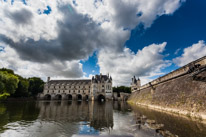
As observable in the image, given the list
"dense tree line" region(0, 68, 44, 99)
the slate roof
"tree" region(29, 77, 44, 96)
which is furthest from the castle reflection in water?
"tree" region(29, 77, 44, 96)

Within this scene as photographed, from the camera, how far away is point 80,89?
8612cm

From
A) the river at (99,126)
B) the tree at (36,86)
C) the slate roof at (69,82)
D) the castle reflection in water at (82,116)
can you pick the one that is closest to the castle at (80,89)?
the slate roof at (69,82)

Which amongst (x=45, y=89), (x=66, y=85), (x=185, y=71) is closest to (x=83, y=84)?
(x=66, y=85)

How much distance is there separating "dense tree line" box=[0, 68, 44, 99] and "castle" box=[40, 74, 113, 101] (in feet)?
23.9

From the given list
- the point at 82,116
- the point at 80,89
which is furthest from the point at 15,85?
the point at 80,89

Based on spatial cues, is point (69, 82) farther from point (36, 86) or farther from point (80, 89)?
point (36, 86)

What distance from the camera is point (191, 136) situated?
7.70 m

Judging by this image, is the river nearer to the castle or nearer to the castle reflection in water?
the castle reflection in water

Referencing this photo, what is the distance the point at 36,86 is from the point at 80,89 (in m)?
35.2

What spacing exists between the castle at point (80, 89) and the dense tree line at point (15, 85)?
286 inches

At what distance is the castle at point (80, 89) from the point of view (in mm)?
75000

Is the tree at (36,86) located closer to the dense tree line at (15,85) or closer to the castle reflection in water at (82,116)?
the dense tree line at (15,85)

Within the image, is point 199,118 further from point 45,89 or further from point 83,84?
point 45,89

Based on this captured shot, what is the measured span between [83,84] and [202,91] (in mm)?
80523
